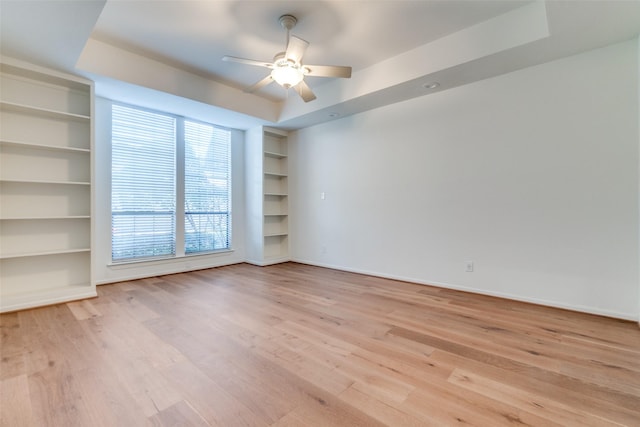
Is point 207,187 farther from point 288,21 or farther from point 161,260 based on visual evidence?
point 288,21

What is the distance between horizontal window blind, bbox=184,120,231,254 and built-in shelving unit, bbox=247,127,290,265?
440mm

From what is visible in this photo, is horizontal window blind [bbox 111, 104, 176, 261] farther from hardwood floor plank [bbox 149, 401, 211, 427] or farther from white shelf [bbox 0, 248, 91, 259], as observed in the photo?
hardwood floor plank [bbox 149, 401, 211, 427]

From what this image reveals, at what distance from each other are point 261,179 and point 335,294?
267 cm

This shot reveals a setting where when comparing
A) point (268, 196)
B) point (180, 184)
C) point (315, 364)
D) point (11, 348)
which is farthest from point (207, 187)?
point (315, 364)

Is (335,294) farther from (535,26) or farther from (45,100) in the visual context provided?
(45,100)

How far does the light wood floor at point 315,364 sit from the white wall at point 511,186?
400 millimetres

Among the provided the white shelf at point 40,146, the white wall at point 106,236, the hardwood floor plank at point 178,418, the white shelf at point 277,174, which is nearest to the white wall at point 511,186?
the white shelf at point 277,174

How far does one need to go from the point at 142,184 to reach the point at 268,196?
2.12 meters

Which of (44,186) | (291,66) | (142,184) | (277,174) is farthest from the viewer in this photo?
(277,174)

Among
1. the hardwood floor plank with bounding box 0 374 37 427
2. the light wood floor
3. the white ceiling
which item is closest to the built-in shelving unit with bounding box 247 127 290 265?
the white ceiling

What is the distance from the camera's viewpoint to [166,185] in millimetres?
4473

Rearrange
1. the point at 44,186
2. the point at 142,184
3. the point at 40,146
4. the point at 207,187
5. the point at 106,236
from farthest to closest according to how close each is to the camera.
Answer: the point at 207,187 → the point at 142,184 → the point at 106,236 → the point at 44,186 → the point at 40,146

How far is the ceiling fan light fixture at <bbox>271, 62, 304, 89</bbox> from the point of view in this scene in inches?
102

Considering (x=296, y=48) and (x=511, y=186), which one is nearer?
(x=296, y=48)
